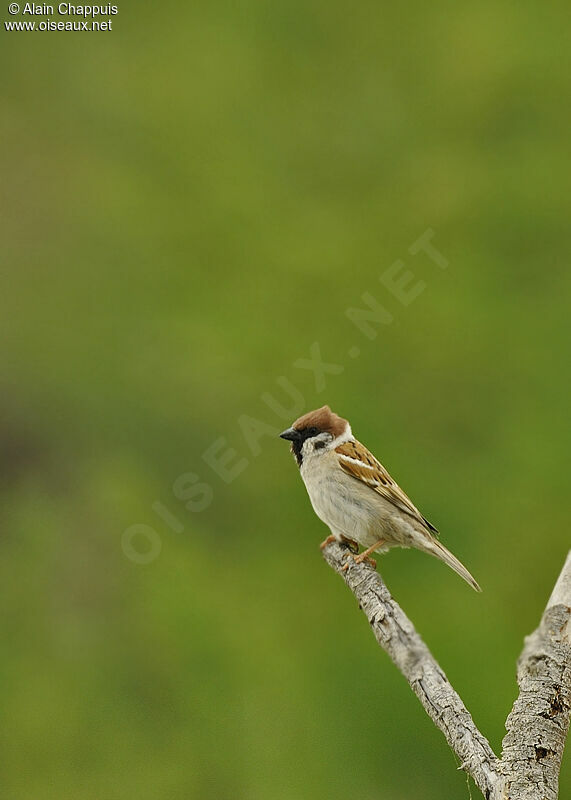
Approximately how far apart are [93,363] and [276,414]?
1.39 meters

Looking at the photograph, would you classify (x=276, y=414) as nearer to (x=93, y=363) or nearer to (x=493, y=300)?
(x=93, y=363)

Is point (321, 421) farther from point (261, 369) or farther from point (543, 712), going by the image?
point (261, 369)

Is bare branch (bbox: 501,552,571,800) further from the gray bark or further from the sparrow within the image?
the sparrow

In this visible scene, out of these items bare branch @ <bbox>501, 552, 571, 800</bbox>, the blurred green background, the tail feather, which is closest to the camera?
bare branch @ <bbox>501, 552, 571, 800</bbox>

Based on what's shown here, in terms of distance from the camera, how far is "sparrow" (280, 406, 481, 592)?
278cm

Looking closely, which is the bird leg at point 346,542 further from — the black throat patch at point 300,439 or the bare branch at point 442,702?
the bare branch at point 442,702

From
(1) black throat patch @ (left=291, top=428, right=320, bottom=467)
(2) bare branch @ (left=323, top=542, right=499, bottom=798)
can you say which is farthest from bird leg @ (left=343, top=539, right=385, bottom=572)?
(2) bare branch @ (left=323, top=542, right=499, bottom=798)

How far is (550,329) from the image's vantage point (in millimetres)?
6133

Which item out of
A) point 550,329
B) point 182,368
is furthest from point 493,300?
point 182,368

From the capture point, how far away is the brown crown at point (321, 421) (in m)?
2.76

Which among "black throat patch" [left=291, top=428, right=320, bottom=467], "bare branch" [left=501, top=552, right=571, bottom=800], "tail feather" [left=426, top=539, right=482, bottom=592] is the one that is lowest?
"tail feather" [left=426, top=539, right=482, bottom=592]

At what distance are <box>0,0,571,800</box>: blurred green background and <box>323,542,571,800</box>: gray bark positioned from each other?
310 centimetres

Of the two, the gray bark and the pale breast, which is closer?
the gray bark

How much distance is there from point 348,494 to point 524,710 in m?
1.28
